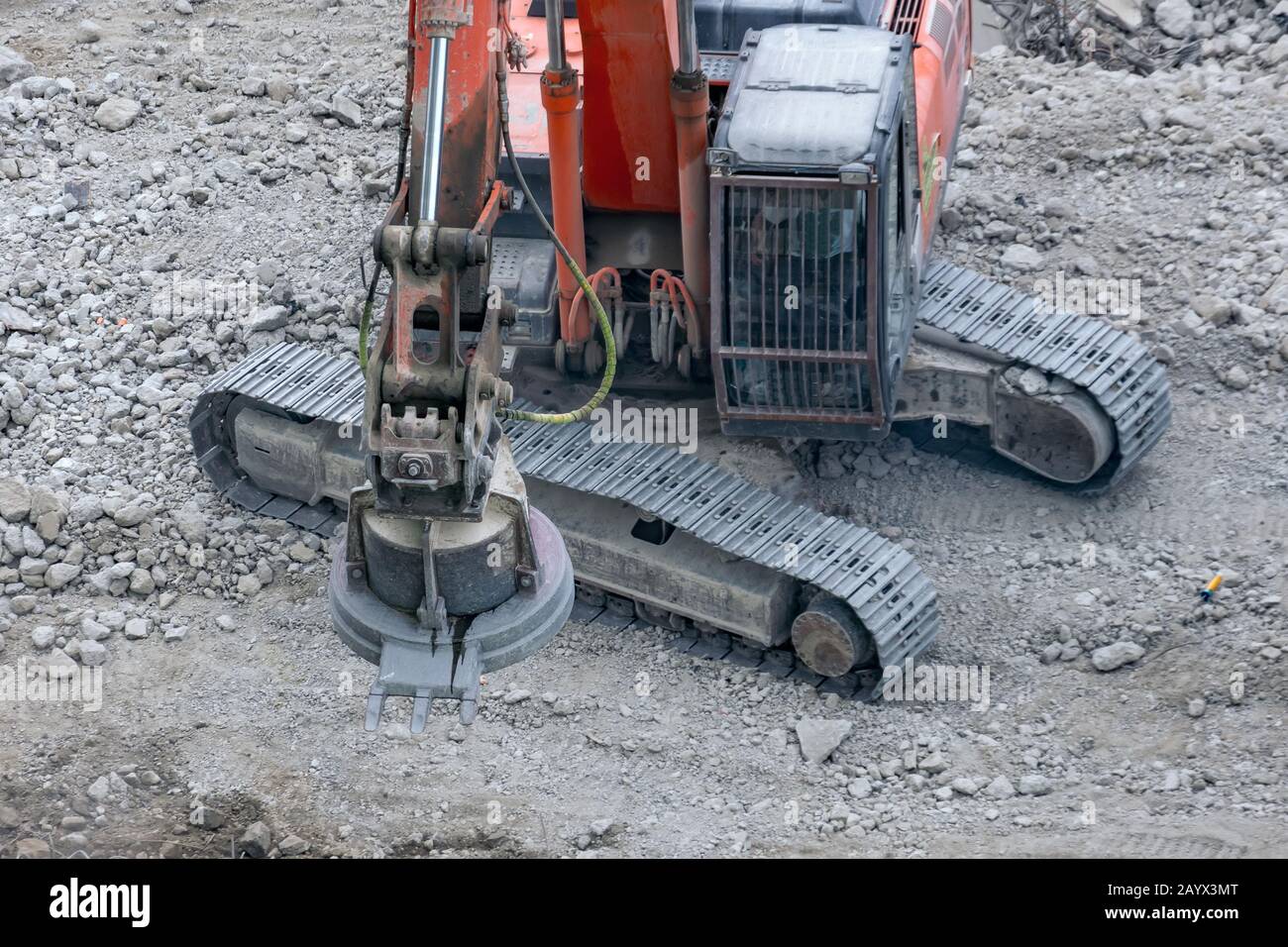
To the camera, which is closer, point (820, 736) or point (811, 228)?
point (811, 228)

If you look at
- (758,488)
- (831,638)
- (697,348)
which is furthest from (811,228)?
(831,638)

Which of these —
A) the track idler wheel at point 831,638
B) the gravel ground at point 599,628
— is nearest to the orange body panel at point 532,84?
the gravel ground at point 599,628

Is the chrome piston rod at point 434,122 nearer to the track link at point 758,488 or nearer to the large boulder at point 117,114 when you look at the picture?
the track link at point 758,488

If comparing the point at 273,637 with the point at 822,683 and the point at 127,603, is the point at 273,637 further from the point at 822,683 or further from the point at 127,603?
the point at 822,683

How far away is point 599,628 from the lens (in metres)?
9.79

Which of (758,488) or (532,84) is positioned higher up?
(532,84)

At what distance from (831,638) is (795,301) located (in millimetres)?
1406

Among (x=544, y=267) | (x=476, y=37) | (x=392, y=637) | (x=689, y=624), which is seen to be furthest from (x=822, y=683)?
(x=476, y=37)

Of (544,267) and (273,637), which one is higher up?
(544,267)

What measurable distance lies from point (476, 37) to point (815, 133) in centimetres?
209

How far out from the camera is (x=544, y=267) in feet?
32.0

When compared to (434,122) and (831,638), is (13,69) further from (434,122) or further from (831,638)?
(434,122)

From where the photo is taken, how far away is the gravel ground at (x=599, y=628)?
8656mm

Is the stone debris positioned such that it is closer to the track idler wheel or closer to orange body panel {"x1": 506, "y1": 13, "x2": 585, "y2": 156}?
the track idler wheel
